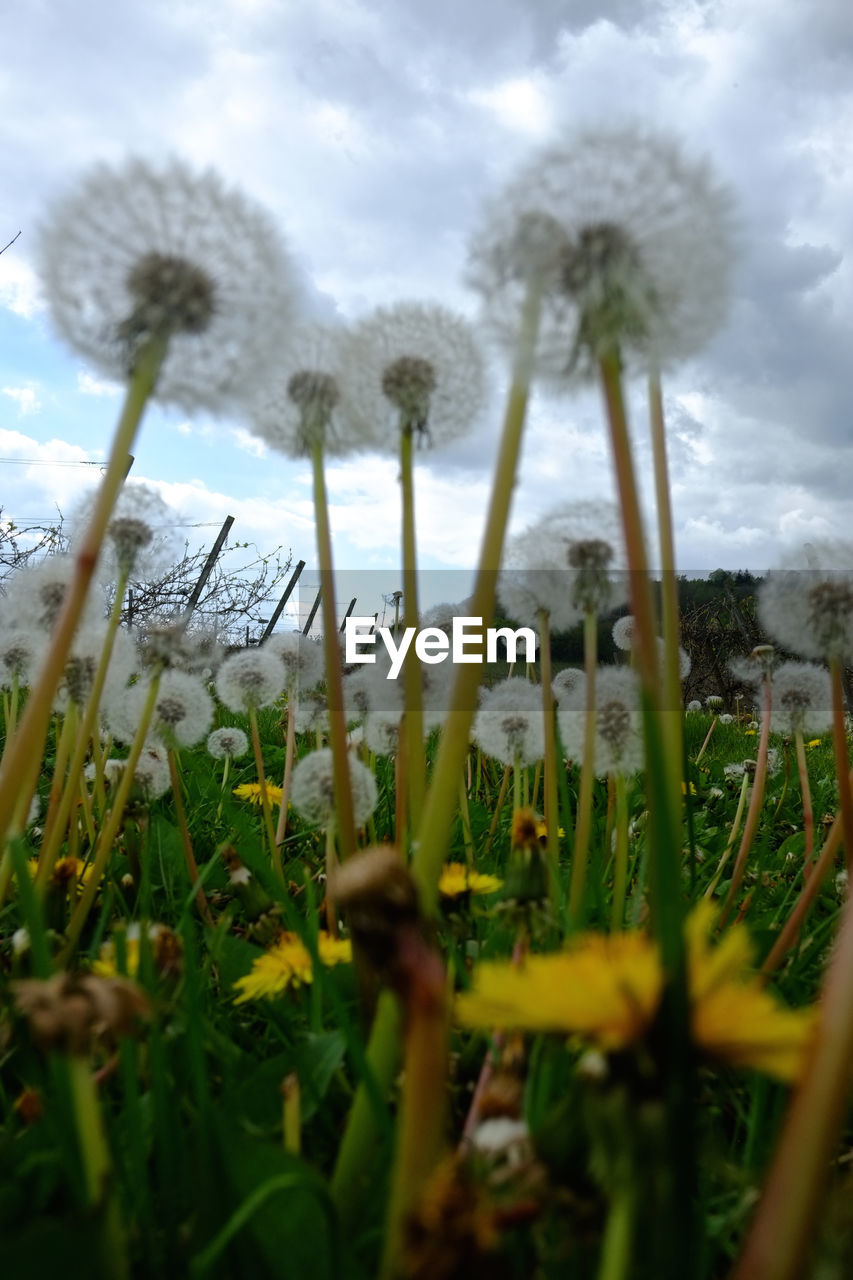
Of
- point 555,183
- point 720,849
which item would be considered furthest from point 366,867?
point 720,849

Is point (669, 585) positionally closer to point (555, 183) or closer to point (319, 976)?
point (555, 183)

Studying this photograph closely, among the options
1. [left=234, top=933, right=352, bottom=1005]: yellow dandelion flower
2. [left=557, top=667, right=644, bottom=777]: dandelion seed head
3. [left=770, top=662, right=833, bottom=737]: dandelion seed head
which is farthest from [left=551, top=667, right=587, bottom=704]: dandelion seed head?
[left=234, top=933, right=352, bottom=1005]: yellow dandelion flower

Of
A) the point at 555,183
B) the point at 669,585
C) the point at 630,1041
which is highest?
the point at 555,183

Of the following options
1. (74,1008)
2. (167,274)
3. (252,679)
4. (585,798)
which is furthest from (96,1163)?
(252,679)

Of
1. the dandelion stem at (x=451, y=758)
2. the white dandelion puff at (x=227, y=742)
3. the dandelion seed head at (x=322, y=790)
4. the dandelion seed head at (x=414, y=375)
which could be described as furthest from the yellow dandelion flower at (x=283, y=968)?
the white dandelion puff at (x=227, y=742)

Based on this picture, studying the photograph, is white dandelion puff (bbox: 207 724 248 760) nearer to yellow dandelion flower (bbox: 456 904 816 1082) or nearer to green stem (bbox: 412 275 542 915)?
green stem (bbox: 412 275 542 915)

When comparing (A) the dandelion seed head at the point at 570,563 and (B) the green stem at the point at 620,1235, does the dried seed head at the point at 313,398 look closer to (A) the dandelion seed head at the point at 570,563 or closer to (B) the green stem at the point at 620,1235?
(A) the dandelion seed head at the point at 570,563

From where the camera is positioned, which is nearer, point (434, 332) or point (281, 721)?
point (434, 332)
